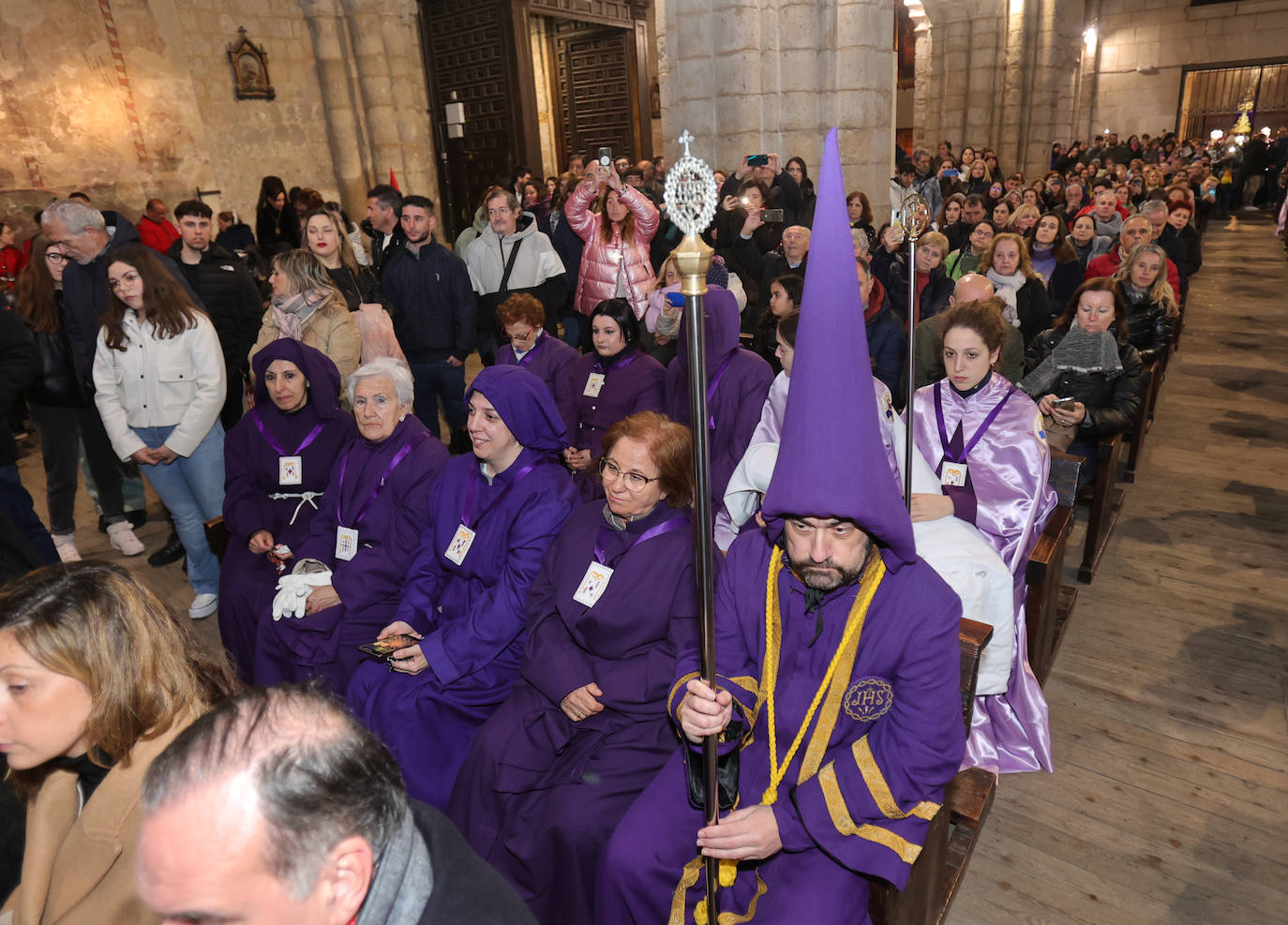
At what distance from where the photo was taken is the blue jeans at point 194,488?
13.7 ft

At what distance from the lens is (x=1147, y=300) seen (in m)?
5.28

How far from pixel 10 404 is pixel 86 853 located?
300cm

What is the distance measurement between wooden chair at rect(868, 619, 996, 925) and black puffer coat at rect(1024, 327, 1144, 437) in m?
2.42

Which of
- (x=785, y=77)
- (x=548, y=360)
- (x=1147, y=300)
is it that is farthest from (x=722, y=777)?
(x=785, y=77)

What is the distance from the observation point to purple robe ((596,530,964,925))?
184cm

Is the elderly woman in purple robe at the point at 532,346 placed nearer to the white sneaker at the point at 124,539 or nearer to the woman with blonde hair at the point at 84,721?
the white sneaker at the point at 124,539

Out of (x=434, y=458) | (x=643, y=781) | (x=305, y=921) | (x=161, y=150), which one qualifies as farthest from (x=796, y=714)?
(x=161, y=150)

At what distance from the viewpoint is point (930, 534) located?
2590mm

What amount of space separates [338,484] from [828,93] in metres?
6.98

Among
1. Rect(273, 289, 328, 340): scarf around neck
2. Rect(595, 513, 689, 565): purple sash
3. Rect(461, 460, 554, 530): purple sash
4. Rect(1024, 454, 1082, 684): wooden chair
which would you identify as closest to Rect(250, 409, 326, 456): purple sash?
Rect(273, 289, 328, 340): scarf around neck

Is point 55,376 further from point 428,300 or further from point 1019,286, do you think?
point 1019,286

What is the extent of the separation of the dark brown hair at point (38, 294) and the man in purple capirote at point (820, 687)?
436 cm

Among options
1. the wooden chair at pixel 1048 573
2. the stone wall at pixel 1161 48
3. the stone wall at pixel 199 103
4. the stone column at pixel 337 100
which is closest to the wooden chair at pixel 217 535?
the wooden chair at pixel 1048 573

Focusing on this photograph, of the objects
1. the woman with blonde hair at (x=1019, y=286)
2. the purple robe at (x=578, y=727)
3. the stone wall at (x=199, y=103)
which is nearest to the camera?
the purple robe at (x=578, y=727)
